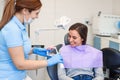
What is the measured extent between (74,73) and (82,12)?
1.96 meters

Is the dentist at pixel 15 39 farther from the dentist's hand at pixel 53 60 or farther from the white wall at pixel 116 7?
the white wall at pixel 116 7

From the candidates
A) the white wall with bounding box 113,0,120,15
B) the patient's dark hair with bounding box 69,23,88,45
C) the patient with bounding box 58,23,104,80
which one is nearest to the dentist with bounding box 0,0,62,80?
the patient with bounding box 58,23,104,80

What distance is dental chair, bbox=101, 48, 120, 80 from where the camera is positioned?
2.19m

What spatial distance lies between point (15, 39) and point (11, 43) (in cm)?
4

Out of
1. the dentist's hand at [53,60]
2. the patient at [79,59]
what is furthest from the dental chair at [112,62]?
the dentist's hand at [53,60]

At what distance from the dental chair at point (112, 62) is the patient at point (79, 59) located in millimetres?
156

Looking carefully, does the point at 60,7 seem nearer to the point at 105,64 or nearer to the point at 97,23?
the point at 97,23

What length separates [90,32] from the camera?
388cm

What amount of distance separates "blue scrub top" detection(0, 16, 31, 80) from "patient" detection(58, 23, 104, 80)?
527 mm

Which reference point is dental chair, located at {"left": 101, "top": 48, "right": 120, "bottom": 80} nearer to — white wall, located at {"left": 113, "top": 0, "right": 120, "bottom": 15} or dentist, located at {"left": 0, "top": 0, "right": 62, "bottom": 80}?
dentist, located at {"left": 0, "top": 0, "right": 62, "bottom": 80}

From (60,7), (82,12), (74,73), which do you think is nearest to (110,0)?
(82,12)

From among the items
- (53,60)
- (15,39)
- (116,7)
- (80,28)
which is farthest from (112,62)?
(116,7)

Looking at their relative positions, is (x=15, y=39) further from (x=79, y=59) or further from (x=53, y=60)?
(x=79, y=59)

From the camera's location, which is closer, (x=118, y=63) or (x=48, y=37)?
(x=118, y=63)
